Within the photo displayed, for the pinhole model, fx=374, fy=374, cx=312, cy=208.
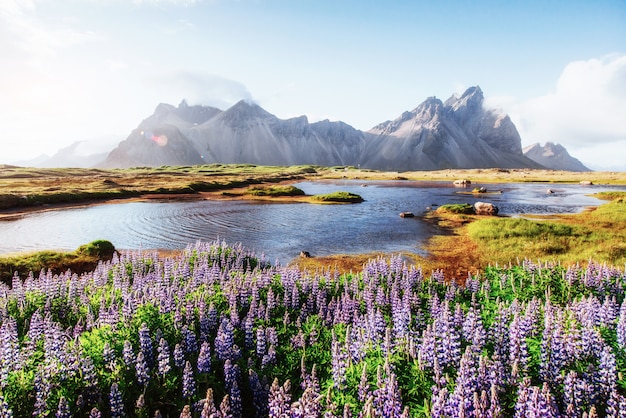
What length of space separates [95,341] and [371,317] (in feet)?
24.1

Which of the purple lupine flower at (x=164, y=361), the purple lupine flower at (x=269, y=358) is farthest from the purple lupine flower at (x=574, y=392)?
the purple lupine flower at (x=164, y=361)

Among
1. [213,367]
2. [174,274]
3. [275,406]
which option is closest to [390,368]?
[275,406]

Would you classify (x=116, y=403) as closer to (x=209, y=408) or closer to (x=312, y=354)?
(x=209, y=408)

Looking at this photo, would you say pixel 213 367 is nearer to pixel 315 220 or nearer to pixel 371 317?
pixel 371 317

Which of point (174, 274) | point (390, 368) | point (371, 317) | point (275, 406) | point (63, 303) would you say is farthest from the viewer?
point (174, 274)

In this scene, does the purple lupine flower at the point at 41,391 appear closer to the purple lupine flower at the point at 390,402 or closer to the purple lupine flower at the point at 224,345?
the purple lupine flower at the point at 224,345

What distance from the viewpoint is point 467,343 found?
9266 millimetres

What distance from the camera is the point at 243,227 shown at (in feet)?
147

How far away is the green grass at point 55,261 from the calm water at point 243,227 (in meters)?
4.31

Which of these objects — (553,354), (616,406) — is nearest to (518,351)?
(553,354)

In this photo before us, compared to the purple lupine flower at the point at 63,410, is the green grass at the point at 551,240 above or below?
below

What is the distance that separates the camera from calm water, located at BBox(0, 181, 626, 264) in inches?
1373

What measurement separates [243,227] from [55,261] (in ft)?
71.1

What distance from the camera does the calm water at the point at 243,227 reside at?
34875 millimetres
